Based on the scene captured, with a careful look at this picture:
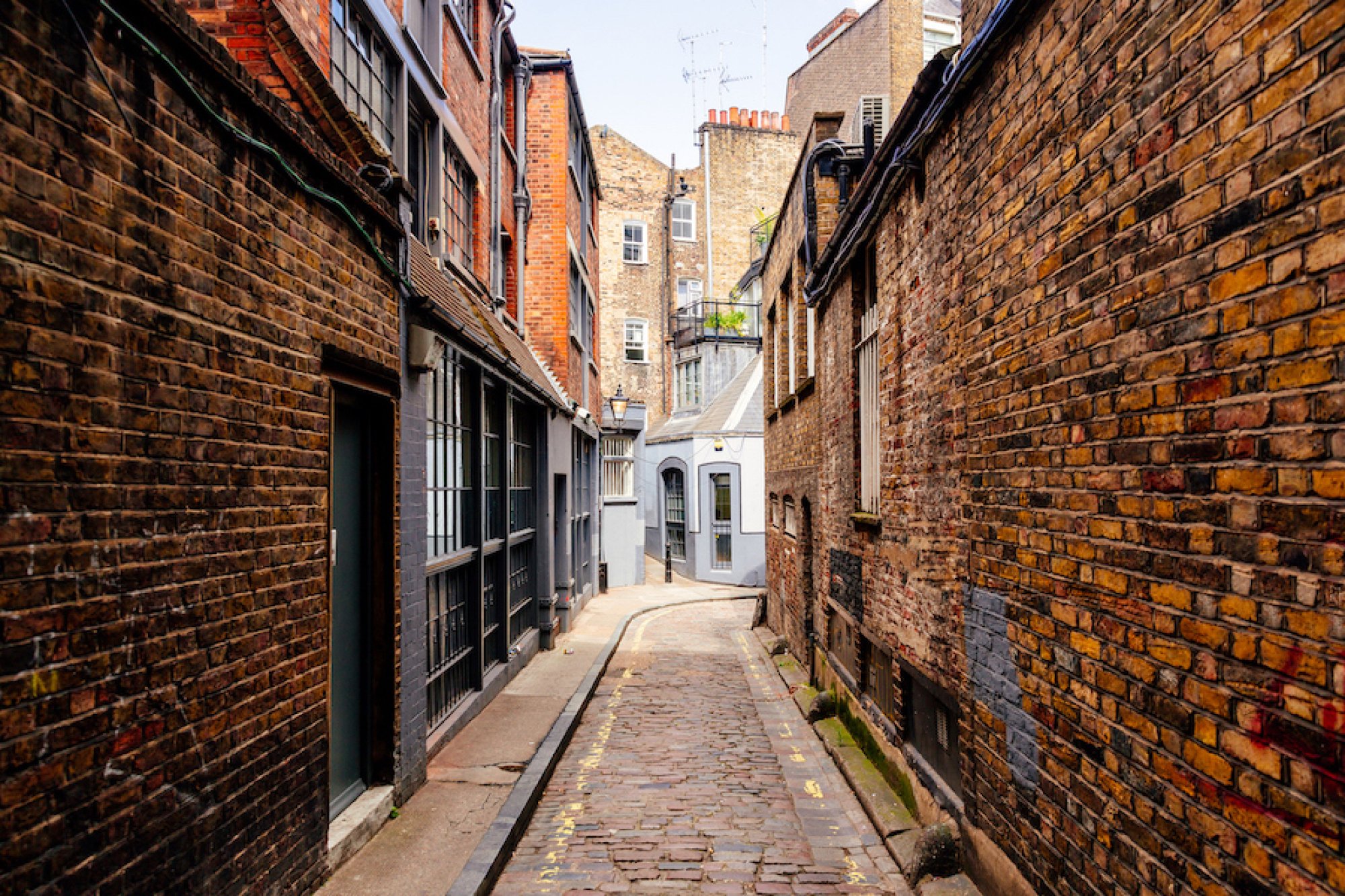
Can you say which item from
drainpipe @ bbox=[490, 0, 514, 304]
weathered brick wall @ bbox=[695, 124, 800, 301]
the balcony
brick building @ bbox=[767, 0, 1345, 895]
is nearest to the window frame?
weathered brick wall @ bbox=[695, 124, 800, 301]

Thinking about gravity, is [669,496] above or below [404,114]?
below

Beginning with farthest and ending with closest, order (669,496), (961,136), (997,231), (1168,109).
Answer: (669,496)
(961,136)
(997,231)
(1168,109)

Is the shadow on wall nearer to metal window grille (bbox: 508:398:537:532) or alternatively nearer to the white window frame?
metal window grille (bbox: 508:398:537:532)

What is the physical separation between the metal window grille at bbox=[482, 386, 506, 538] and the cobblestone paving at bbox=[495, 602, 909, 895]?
2435 mm

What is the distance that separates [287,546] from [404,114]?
18.0 feet

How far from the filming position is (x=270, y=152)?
3846 mm

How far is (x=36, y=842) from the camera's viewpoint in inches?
95.1

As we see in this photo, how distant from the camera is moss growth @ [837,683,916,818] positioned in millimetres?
5875

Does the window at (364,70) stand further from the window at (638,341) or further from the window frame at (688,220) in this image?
the window frame at (688,220)

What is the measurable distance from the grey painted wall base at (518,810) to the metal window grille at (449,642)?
0.98 m

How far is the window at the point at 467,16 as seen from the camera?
10023 millimetres

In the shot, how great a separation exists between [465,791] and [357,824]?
4.12ft

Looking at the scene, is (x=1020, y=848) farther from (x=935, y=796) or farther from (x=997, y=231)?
(x=997, y=231)

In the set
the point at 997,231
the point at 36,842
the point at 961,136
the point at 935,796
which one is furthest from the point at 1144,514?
the point at 36,842
